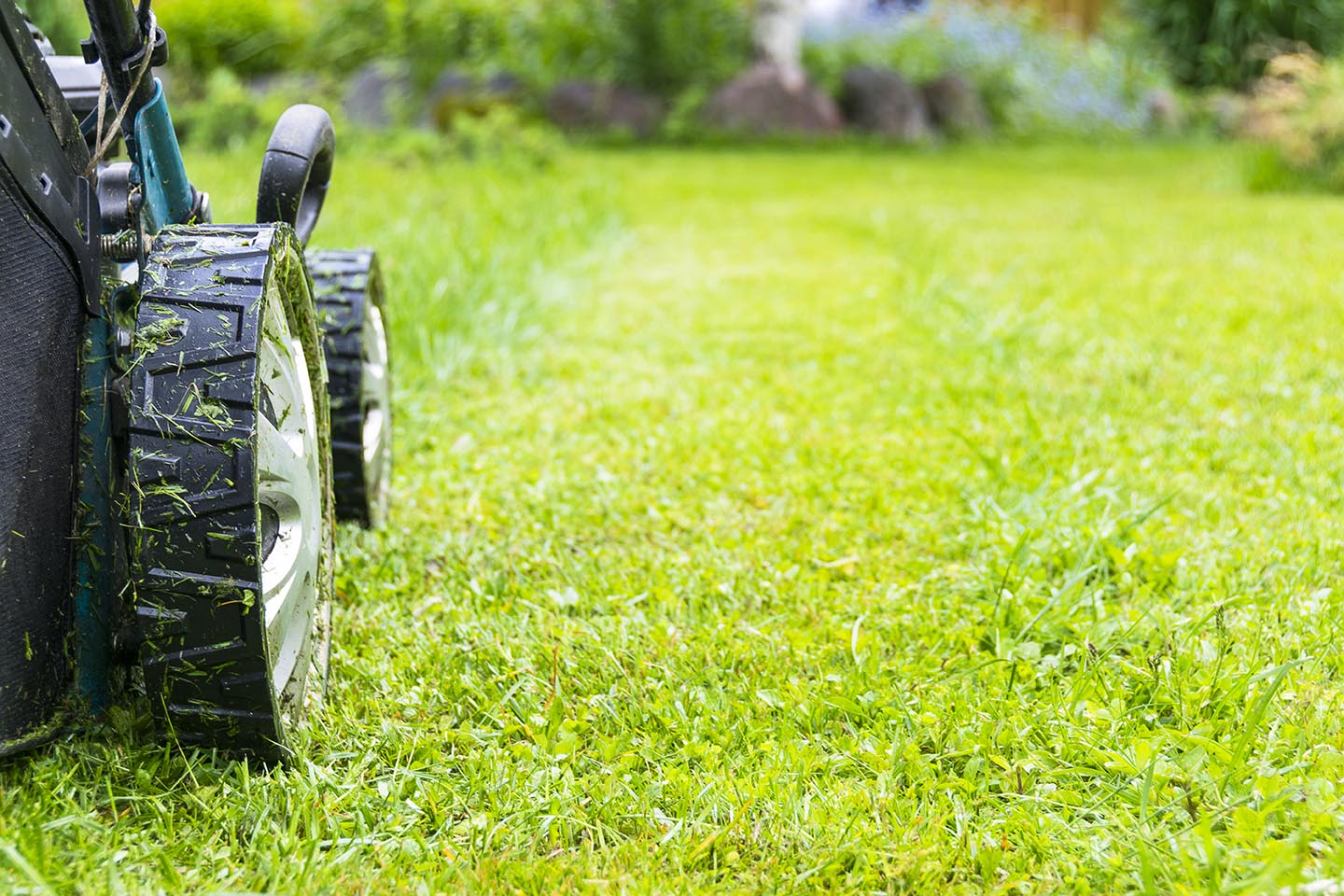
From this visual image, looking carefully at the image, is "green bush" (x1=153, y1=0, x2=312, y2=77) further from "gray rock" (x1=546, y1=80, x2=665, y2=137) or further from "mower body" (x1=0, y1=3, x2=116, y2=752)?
"mower body" (x1=0, y1=3, x2=116, y2=752)

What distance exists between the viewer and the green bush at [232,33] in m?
13.9

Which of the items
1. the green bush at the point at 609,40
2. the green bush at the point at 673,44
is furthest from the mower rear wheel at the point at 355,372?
the green bush at the point at 673,44

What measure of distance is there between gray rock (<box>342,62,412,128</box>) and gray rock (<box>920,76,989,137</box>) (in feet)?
20.9

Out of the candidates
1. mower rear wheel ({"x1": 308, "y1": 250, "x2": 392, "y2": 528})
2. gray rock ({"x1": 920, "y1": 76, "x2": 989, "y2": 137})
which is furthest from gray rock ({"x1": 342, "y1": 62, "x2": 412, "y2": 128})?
mower rear wheel ({"x1": 308, "y1": 250, "x2": 392, "y2": 528})

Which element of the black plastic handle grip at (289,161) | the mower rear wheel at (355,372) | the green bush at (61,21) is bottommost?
the mower rear wheel at (355,372)

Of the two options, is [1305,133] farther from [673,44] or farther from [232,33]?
[232,33]

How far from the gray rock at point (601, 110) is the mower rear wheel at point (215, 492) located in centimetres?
1203

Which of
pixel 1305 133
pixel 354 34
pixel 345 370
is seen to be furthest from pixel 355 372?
pixel 354 34

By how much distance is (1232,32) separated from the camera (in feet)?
49.5

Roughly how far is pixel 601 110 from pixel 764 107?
69.9 inches

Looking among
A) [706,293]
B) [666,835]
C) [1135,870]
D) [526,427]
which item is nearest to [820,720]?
[666,835]

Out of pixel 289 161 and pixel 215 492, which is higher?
pixel 289 161

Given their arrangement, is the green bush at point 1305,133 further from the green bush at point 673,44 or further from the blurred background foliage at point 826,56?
the green bush at point 673,44

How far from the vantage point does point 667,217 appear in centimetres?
718
